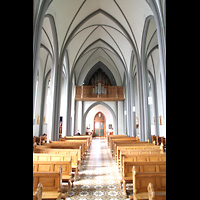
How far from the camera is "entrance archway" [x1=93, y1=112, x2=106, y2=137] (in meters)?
26.7

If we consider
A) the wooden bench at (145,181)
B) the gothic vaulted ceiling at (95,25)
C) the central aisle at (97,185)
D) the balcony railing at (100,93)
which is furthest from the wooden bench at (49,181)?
the balcony railing at (100,93)

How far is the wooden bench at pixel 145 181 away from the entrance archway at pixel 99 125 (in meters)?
23.4

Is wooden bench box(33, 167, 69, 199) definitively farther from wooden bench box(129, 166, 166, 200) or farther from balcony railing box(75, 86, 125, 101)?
balcony railing box(75, 86, 125, 101)

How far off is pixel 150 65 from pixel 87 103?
876cm

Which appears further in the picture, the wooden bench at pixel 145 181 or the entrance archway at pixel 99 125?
the entrance archway at pixel 99 125

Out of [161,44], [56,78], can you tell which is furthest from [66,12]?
[161,44]

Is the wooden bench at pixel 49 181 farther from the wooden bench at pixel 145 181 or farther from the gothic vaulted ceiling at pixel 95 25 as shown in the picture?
the gothic vaulted ceiling at pixel 95 25

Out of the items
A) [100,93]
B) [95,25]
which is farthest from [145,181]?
[100,93]

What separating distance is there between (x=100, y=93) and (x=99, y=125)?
29.2ft

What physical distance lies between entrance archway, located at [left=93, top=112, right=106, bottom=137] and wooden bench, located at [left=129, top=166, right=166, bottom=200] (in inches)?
921

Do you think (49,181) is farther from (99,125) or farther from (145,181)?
(99,125)

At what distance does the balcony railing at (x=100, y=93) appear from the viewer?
62.5ft
